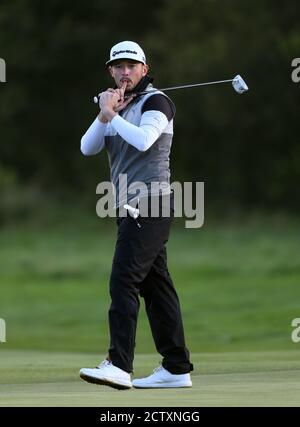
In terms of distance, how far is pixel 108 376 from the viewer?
7.23 meters

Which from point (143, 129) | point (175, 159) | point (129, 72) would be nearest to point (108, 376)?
point (143, 129)

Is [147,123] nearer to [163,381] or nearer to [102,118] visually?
[102,118]

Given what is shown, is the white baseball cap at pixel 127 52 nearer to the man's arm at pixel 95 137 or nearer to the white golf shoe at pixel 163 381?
the man's arm at pixel 95 137

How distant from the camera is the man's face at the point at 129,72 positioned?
7621mm

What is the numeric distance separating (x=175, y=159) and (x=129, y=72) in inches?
1445

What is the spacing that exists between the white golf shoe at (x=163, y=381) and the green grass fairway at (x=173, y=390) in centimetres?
8

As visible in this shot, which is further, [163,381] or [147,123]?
[163,381]

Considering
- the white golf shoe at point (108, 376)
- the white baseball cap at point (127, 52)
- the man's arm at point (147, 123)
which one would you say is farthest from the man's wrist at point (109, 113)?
the white golf shoe at point (108, 376)

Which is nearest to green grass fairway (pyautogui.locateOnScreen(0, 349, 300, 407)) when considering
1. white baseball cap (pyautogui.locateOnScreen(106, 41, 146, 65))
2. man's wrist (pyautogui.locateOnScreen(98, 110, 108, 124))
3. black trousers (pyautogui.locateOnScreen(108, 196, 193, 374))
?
black trousers (pyautogui.locateOnScreen(108, 196, 193, 374))

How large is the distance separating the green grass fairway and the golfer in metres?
0.23

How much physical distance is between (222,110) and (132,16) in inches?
445

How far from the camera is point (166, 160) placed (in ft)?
24.8

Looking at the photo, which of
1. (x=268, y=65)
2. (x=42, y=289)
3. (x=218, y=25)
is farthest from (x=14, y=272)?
(x=218, y=25)
